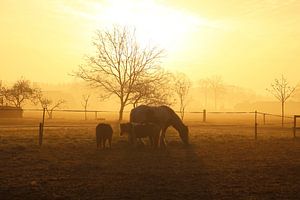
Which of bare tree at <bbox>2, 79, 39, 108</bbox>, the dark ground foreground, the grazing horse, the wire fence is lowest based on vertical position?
the dark ground foreground

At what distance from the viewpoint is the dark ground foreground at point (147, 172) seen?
25.9 ft

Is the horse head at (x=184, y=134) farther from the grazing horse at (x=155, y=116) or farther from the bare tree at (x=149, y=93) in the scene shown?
the bare tree at (x=149, y=93)

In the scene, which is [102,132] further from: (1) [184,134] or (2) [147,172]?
(2) [147,172]

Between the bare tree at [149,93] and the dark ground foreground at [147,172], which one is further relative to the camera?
the bare tree at [149,93]

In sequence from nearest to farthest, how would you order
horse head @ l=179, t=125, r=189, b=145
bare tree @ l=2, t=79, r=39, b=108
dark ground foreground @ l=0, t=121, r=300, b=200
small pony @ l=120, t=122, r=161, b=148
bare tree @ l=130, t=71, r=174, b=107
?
1. dark ground foreground @ l=0, t=121, r=300, b=200
2. small pony @ l=120, t=122, r=161, b=148
3. horse head @ l=179, t=125, r=189, b=145
4. bare tree @ l=130, t=71, r=174, b=107
5. bare tree @ l=2, t=79, r=39, b=108

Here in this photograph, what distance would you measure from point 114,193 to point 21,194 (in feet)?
6.53

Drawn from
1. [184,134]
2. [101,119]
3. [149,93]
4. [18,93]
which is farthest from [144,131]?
[18,93]

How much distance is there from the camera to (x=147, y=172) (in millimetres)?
10281

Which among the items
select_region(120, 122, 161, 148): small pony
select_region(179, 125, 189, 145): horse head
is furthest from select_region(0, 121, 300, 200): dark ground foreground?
select_region(179, 125, 189, 145): horse head

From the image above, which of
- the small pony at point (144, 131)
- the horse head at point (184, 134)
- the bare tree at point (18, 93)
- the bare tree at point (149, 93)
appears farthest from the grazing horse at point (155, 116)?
the bare tree at point (18, 93)

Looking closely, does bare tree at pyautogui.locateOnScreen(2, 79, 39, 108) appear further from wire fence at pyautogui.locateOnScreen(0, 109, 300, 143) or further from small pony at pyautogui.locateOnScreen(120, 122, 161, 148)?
small pony at pyautogui.locateOnScreen(120, 122, 161, 148)

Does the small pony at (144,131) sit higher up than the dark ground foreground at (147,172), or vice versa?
the small pony at (144,131)

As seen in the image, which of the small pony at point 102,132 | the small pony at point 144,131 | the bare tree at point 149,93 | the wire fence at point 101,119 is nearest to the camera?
the small pony at point 102,132

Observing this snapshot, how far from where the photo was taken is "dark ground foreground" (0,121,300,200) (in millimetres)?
7901
